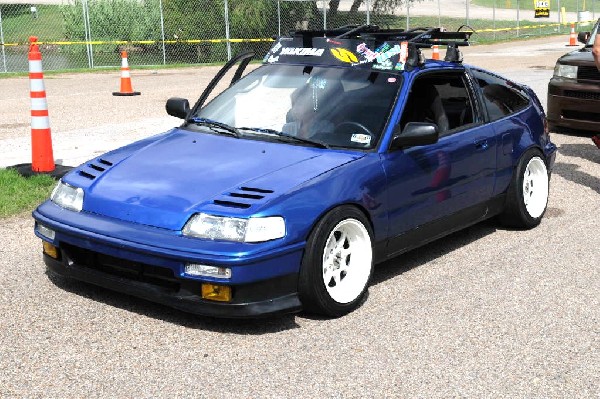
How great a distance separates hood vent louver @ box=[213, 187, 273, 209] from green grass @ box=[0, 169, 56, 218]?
10.8ft

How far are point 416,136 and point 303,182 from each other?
922 mm

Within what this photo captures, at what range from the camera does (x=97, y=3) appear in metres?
29.3

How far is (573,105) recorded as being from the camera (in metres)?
11.6

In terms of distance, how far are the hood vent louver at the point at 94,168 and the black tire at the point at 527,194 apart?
3022 millimetres

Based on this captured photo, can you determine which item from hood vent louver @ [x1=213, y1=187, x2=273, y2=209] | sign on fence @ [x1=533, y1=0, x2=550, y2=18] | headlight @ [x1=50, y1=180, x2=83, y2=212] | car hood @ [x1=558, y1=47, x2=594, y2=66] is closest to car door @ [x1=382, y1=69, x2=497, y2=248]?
hood vent louver @ [x1=213, y1=187, x2=273, y2=209]

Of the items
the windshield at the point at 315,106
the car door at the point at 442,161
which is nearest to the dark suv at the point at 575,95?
the car door at the point at 442,161

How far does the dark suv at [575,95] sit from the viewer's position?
11.4m

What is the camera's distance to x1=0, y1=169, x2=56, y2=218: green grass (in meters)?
7.91

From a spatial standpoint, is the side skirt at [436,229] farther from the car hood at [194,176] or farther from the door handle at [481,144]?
the car hood at [194,176]

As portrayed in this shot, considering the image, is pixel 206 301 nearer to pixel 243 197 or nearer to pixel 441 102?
pixel 243 197

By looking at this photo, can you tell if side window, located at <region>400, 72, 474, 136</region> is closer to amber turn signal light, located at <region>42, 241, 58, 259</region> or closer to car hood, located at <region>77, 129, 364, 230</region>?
car hood, located at <region>77, 129, 364, 230</region>

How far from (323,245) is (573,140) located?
7748 millimetres

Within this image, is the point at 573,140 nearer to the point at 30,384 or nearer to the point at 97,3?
the point at 30,384

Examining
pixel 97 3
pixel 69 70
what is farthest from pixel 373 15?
pixel 69 70
